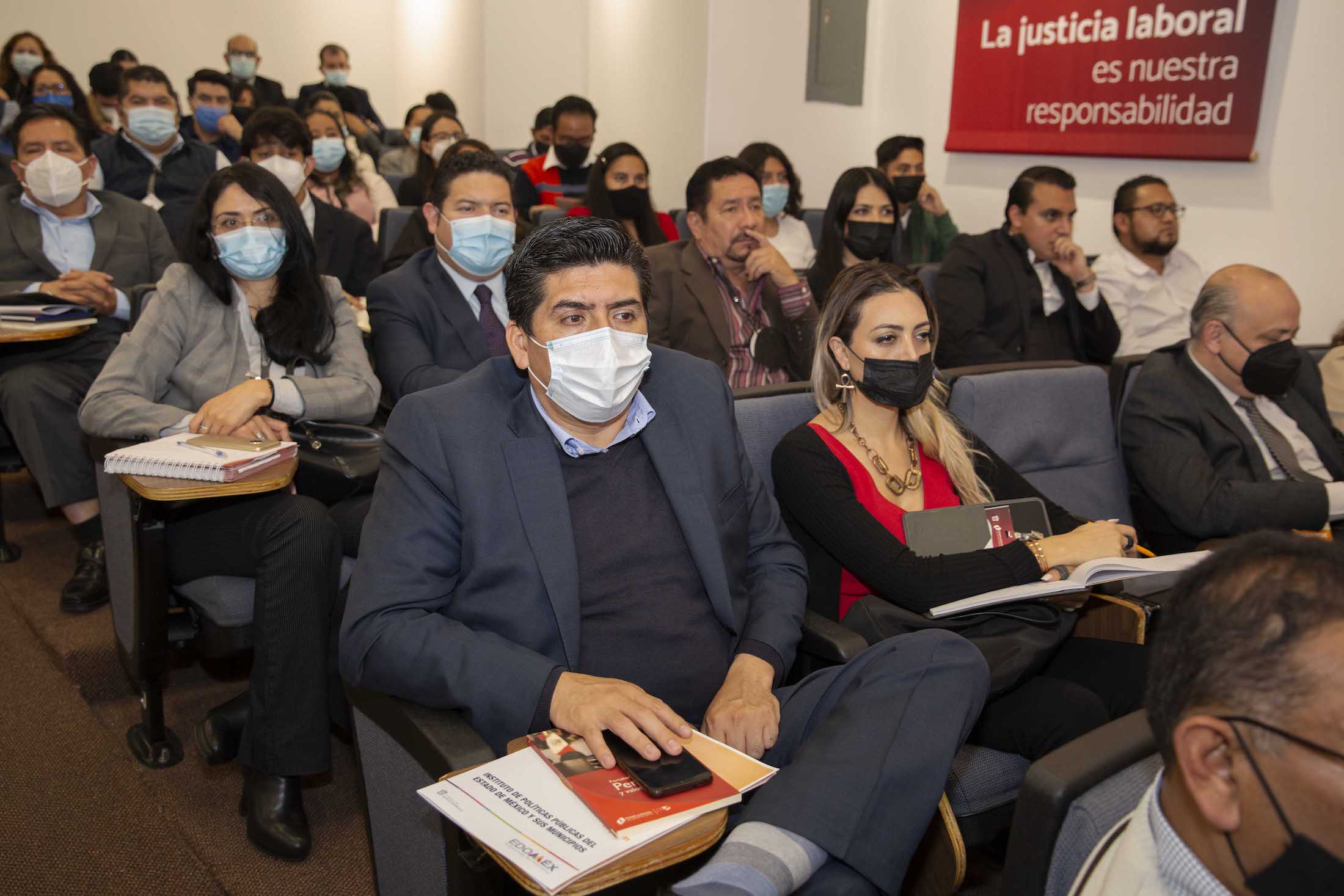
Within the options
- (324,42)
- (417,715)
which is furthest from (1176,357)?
(324,42)

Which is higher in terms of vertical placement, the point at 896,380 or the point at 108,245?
the point at 108,245

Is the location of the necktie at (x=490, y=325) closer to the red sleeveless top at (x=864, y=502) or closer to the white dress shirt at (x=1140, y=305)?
the red sleeveless top at (x=864, y=502)

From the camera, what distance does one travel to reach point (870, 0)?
6.77 meters

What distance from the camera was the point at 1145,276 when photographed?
14.7 feet

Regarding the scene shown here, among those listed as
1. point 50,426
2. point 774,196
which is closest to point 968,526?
point 50,426

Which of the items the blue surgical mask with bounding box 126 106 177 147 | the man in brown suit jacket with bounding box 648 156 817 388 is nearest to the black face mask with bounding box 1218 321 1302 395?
the man in brown suit jacket with bounding box 648 156 817 388

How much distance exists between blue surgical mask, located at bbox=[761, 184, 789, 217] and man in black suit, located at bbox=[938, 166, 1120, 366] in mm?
1193

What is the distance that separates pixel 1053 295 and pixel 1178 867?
136 inches

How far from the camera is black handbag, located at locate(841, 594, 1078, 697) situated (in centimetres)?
188

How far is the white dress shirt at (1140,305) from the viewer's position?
175 inches

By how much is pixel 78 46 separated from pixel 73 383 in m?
8.18

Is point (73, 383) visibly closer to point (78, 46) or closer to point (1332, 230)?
point (1332, 230)

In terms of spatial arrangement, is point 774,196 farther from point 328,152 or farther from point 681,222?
point 328,152

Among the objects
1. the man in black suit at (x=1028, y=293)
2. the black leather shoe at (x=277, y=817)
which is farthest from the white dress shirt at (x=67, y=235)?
the man in black suit at (x=1028, y=293)
